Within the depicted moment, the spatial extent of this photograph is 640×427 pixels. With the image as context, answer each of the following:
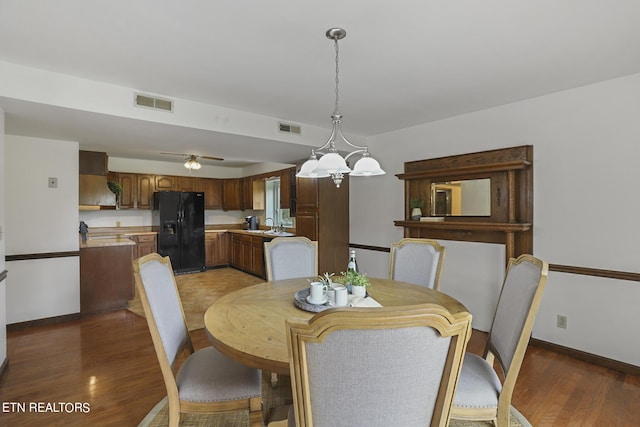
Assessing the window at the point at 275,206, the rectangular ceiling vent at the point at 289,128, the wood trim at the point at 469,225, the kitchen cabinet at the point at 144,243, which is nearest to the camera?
the wood trim at the point at 469,225

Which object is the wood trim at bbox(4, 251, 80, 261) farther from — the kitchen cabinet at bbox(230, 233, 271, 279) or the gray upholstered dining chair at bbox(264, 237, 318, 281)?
the kitchen cabinet at bbox(230, 233, 271, 279)

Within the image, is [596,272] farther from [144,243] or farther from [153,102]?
[144,243]

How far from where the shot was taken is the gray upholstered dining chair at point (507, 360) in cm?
144

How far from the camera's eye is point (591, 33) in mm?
1920

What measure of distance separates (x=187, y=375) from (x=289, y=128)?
109 inches

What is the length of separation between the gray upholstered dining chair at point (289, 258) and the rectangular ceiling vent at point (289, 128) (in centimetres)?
141

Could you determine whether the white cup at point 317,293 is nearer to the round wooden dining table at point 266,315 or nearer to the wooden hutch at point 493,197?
the round wooden dining table at point 266,315

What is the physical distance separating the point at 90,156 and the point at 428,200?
4.59 meters

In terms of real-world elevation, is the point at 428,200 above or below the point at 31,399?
above


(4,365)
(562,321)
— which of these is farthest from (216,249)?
(562,321)

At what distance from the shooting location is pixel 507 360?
4.99ft

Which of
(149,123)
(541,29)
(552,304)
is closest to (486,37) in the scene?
(541,29)

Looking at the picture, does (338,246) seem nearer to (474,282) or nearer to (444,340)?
(474,282)
